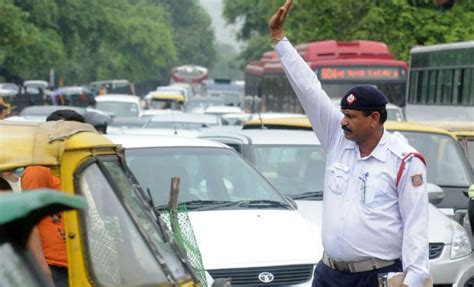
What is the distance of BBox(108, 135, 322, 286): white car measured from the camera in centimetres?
816

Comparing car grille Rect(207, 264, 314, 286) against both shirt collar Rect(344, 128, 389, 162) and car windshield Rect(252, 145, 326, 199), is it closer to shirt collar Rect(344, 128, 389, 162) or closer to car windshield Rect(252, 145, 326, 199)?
shirt collar Rect(344, 128, 389, 162)

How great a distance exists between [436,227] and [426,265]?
163 inches

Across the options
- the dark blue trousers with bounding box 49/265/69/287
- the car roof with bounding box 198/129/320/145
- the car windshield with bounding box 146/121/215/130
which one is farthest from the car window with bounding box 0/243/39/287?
the car windshield with bounding box 146/121/215/130

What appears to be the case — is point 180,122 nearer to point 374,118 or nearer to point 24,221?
point 374,118

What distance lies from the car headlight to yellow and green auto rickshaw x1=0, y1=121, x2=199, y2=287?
5.13 m

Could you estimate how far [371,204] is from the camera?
19.7 ft

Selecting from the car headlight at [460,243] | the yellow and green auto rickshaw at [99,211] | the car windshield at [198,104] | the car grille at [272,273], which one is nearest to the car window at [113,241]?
the yellow and green auto rickshaw at [99,211]

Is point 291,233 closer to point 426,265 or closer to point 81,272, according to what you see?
point 426,265

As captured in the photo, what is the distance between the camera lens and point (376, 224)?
237 inches

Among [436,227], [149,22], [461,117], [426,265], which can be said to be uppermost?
[426,265]

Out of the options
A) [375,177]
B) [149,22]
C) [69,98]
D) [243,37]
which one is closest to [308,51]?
[375,177]

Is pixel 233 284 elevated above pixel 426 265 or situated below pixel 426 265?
below

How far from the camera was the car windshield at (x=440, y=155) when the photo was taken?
12719 millimetres

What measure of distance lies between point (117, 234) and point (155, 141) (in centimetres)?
475
